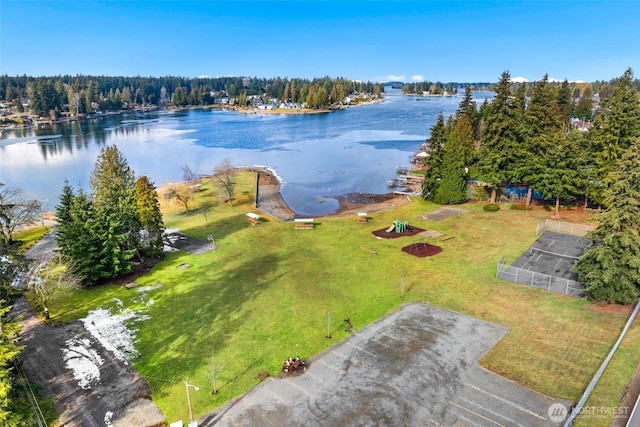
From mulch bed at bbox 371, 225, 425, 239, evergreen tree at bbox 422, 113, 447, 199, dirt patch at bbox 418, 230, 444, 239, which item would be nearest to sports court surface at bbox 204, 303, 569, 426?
dirt patch at bbox 418, 230, 444, 239

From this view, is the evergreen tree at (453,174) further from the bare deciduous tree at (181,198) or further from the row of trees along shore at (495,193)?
the bare deciduous tree at (181,198)

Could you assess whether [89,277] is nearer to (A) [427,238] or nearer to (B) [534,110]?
(A) [427,238]

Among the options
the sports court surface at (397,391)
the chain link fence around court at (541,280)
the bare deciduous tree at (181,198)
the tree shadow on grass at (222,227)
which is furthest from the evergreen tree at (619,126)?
the bare deciduous tree at (181,198)

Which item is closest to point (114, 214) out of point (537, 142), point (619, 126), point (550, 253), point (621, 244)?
point (621, 244)

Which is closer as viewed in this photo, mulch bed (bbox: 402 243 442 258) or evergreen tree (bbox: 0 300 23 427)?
evergreen tree (bbox: 0 300 23 427)

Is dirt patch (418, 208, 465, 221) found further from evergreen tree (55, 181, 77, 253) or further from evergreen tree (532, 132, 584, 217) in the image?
evergreen tree (55, 181, 77, 253)
